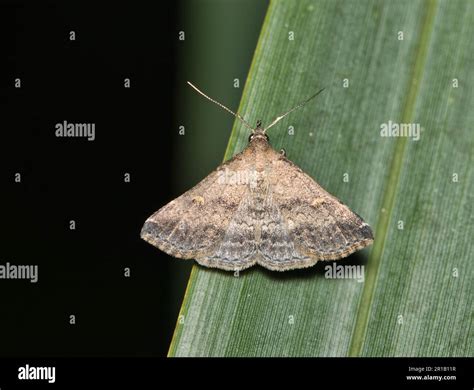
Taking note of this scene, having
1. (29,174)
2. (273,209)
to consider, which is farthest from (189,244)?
(29,174)

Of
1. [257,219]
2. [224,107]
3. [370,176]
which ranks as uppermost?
[224,107]

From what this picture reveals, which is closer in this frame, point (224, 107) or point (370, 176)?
point (370, 176)

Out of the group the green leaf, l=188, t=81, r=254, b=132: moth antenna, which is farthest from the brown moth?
the green leaf

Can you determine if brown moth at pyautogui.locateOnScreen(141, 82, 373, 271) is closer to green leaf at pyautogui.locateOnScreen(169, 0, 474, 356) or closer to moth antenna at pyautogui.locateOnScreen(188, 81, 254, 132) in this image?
moth antenna at pyautogui.locateOnScreen(188, 81, 254, 132)

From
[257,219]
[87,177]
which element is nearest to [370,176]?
[257,219]

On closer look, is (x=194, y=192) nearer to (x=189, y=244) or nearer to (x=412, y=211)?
(x=189, y=244)

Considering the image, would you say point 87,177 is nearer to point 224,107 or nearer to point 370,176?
point 224,107
